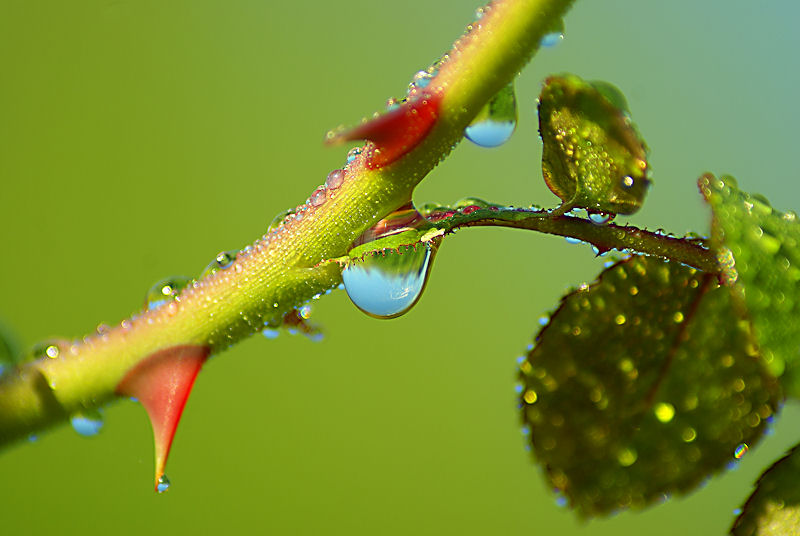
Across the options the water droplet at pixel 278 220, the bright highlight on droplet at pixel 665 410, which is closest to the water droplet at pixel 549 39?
the water droplet at pixel 278 220

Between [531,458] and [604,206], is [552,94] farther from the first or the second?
[531,458]

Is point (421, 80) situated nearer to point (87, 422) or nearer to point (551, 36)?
point (551, 36)

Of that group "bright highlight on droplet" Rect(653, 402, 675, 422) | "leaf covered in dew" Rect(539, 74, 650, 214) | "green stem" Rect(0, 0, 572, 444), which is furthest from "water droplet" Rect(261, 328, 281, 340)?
"bright highlight on droplet" Rect(653, 402, 675, 422)

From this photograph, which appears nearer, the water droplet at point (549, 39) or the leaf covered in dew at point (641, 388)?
the water droplet at point (549, 39)

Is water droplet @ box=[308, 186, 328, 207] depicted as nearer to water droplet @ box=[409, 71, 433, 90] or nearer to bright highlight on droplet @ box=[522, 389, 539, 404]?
water droplet @ box=[409, 71, 433, 90]

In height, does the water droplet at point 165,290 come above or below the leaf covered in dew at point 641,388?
above

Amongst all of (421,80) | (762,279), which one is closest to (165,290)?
(421,80)

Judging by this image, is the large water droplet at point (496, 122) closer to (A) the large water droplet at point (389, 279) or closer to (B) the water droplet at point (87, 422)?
(A) the large water droplet at point (389, 279)
